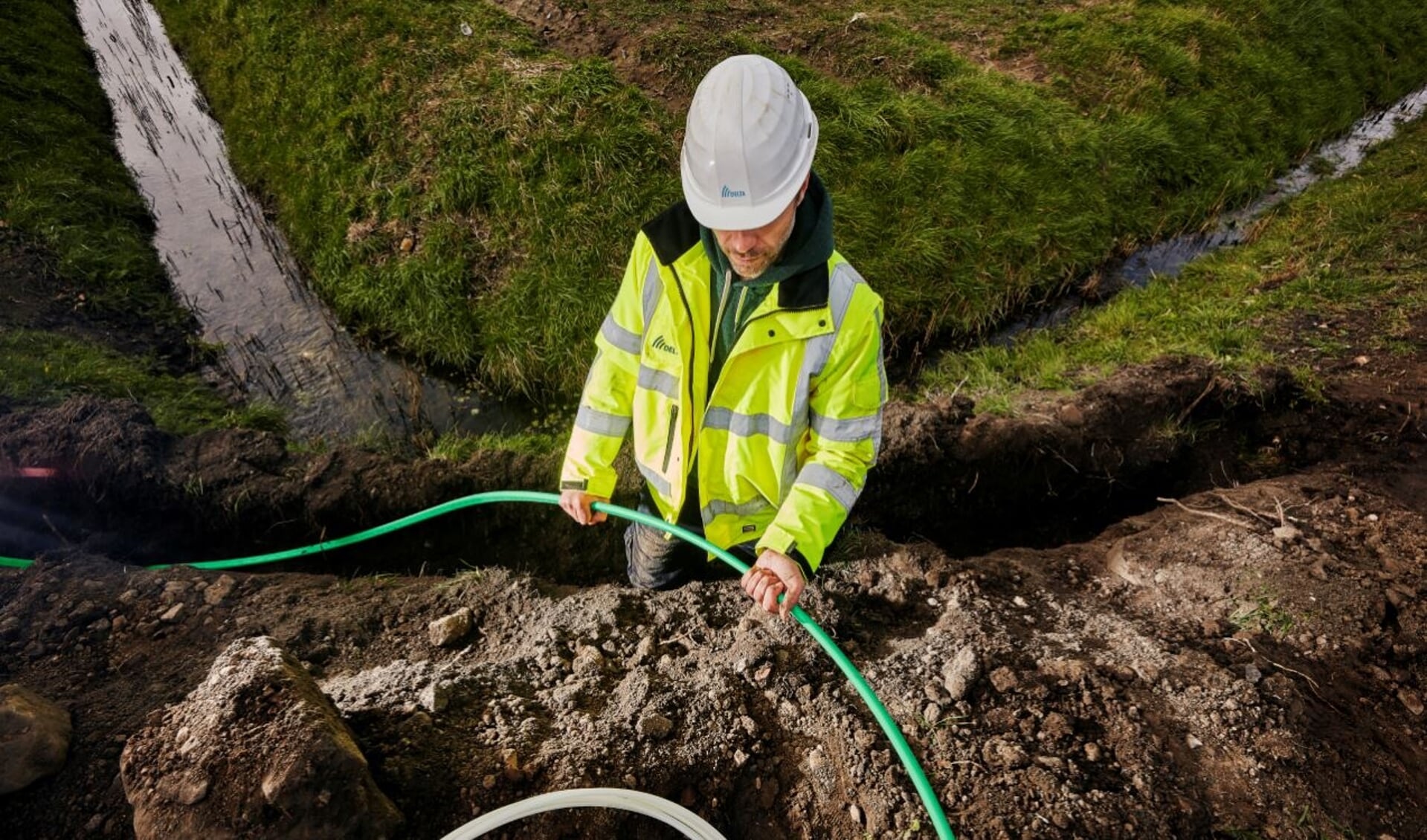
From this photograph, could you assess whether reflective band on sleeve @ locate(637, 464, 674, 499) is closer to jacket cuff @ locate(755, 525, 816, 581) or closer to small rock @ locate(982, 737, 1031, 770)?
jacket cuff @ locate(755, 525, 816, 581)

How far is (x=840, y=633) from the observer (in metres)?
2.86

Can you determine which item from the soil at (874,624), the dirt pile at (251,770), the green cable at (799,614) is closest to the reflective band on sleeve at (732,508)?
the green cable at (799,614)

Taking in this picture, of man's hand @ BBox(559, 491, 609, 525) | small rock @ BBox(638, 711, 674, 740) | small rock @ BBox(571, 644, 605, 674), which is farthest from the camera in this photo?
small rock @ BBox(571, 644, 605, 674)

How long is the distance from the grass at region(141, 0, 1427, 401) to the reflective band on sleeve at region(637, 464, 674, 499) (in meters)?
2.87

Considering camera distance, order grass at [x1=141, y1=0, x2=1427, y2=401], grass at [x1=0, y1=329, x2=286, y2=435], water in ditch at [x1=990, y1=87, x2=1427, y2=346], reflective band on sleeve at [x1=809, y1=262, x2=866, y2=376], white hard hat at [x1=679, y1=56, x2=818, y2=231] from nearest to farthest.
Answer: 1. white hard hat at [x1=679, y1=56, x2=818, y2=231]
2. reflective band on sleeve at [x1=809, y1=262, x2=866, y2=376]
3. grass at [x1=0, y1=329, x2=286, y2=435]
4. grass at [x1=141, y1=0, x2=1427, y2=401]
5. water in ditch at [x1=990, y1=87, x2=1427, y2=346]

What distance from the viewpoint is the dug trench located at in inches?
85.4

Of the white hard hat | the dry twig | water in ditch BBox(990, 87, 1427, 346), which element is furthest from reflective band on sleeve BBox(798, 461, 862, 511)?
water in ditch BBox(990, 87, 1427, 346)

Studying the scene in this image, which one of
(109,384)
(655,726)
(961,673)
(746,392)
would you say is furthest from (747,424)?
(109,384)

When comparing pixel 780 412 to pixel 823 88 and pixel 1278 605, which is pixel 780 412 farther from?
pixel 823 88

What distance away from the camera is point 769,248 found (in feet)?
6.52

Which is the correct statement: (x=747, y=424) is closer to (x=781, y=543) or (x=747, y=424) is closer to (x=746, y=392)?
(x=746, y=392)

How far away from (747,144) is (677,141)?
493 centimetres

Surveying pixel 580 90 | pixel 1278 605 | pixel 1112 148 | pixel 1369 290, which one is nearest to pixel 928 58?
pixel 1112 148

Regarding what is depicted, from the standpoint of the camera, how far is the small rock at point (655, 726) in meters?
2.35
